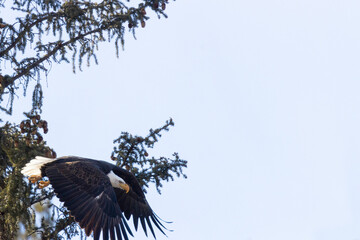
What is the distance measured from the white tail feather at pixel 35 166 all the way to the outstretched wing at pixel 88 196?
151mm

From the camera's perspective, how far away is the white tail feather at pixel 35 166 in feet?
33.4

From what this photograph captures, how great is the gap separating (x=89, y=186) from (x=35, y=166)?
2.48ft

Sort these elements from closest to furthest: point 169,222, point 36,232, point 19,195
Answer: point 19,195 < point 36,232 < point 169,222

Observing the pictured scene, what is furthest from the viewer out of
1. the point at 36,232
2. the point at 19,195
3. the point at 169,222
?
the point at 169,222

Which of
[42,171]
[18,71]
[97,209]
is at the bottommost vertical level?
[97,209]

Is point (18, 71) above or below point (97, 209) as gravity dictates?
above

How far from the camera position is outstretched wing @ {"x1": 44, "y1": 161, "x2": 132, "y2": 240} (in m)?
10.0

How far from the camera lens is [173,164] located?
35.7ft

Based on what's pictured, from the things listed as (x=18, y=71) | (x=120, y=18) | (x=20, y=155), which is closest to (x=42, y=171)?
(x=20, y=155)

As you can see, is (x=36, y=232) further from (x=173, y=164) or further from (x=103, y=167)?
(x=173, y=164)

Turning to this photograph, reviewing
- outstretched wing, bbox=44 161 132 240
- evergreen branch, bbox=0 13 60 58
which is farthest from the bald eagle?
evergreen branch, bbox=0 13 60 58

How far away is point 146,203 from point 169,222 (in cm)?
49

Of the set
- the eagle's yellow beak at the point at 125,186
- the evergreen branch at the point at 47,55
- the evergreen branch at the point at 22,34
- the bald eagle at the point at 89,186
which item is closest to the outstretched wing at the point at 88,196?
the bald eagle at the point at 89,186

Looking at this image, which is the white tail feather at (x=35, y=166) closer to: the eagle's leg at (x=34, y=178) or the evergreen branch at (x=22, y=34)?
the eagle's leg at (x=34, y=178)
